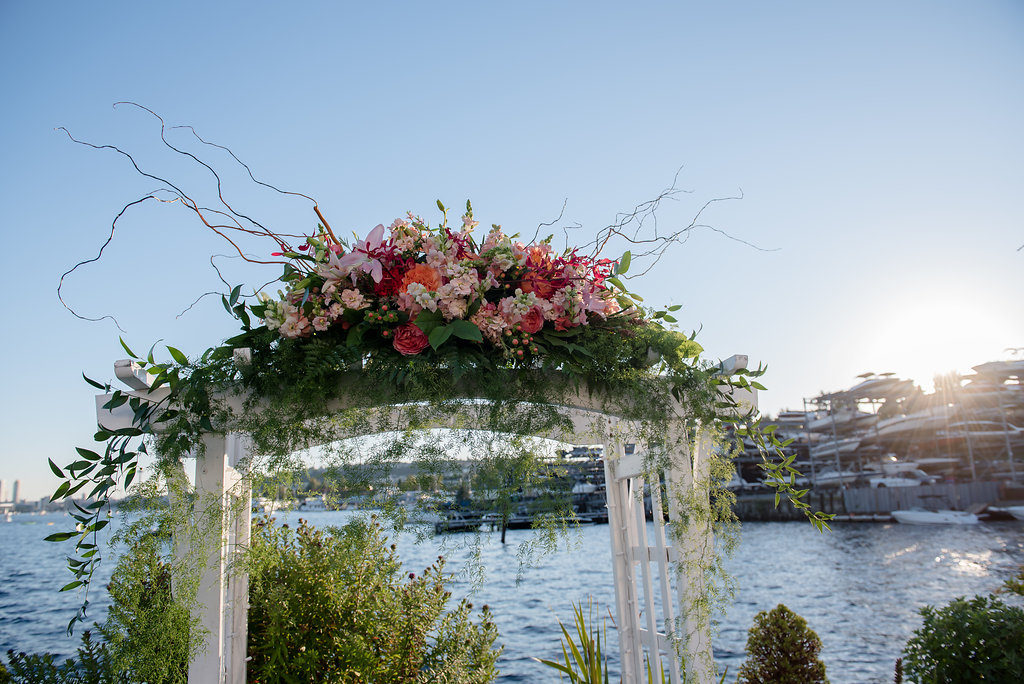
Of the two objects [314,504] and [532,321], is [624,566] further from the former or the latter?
[532,321]

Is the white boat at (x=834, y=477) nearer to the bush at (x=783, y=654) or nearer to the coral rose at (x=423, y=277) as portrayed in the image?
the bush at (x=783, y=654)

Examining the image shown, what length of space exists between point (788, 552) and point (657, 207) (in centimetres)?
2903

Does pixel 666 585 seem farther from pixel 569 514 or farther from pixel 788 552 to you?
pixel 788 552

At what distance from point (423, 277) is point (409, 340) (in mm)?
166

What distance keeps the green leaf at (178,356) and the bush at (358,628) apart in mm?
1239

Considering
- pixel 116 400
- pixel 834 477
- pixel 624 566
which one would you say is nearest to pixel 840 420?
pixel 834 477

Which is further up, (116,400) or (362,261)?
(362,261)

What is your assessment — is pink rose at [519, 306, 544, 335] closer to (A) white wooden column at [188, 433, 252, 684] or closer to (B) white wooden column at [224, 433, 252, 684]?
(A) white wooden column at [188, 433, 252, 684]

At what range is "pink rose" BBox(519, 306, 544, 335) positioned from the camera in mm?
1574

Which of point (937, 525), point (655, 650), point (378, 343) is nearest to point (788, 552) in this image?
point (937, 525)

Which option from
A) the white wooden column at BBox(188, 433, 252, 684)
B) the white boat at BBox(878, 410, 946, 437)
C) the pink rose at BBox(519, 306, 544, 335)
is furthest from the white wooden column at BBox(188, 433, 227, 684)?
the white boat at BBox(878, 410, 946, 437)

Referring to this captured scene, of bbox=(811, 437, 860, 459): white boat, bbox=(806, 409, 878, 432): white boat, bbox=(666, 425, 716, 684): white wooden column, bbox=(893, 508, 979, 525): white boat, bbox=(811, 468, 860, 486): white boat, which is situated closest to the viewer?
→ bbox=(666, 425, 716, 684): white wooden column

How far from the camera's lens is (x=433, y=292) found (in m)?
1.51

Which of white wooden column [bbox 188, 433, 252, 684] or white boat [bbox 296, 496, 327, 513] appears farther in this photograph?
white boat [bbox 296, 496, 327, 513]
